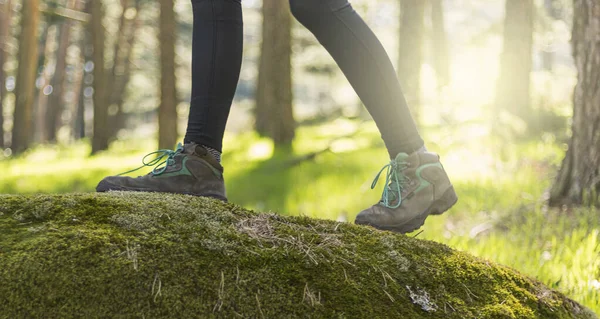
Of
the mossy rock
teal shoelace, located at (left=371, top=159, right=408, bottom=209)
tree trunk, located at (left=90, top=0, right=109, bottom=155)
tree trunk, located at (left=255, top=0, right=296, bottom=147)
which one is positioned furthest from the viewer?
tree trunk, located at (left=90, top=0, right=109, bottom=155)

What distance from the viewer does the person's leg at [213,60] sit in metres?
2.31

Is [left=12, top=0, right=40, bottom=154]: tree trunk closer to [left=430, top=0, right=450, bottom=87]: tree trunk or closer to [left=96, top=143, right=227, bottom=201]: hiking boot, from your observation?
[left=430, top=0, right=450, bottom=87]: tree trunk

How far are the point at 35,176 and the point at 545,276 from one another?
9.25 metres

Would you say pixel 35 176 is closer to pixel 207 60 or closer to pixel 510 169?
pixel 510 169

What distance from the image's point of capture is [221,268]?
1.60 meters

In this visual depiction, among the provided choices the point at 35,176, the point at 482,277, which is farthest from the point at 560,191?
the point at 35,176

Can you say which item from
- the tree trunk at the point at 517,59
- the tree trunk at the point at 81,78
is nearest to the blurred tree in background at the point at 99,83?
the tree trunk at the point at 81,78

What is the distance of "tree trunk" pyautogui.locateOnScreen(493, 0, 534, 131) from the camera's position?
985 cm

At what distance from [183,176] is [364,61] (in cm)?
95

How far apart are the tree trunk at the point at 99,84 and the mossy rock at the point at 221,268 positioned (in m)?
13.7

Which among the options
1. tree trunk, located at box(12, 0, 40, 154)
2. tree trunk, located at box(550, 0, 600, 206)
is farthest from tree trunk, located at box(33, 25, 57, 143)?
tree trunk, located at box(550, 0, 600, 206)

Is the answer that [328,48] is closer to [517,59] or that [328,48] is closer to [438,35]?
[517,59]

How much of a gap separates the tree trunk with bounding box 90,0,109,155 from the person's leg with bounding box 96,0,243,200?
13.3 metres

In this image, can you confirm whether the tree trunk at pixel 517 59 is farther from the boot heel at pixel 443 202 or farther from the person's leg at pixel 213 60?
the person's leg at pixel 213 60
